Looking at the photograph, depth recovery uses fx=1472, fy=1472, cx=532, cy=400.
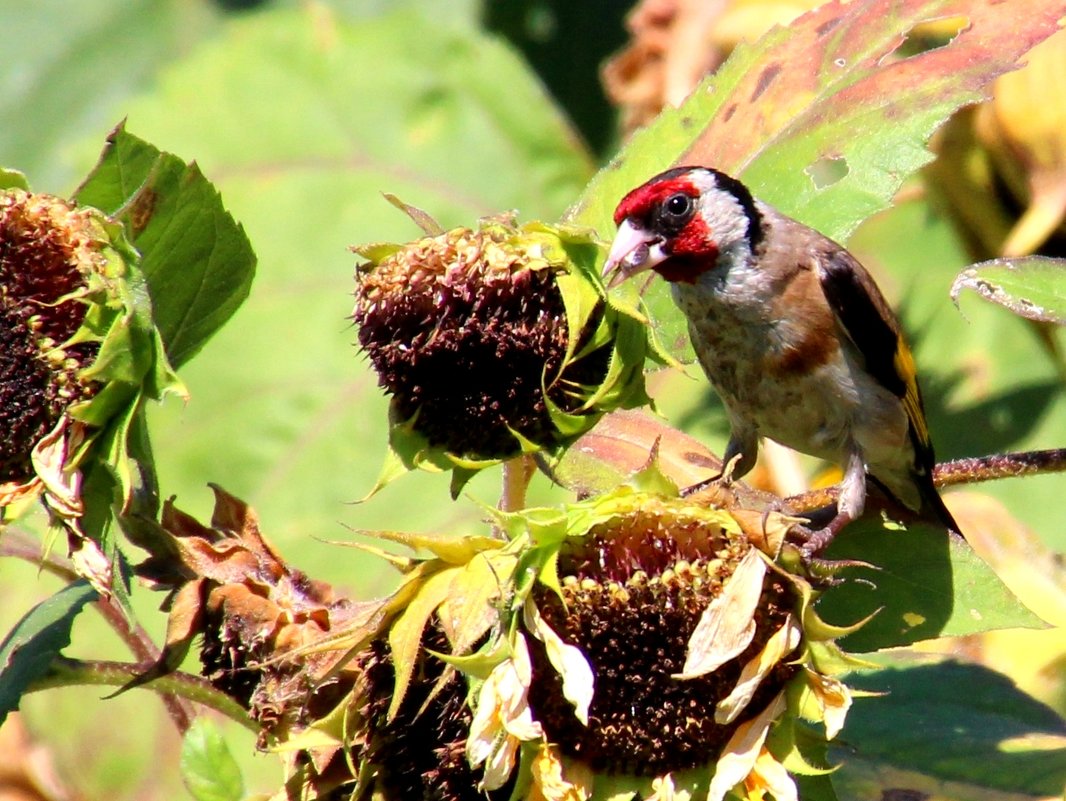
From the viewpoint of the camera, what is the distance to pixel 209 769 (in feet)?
5.82

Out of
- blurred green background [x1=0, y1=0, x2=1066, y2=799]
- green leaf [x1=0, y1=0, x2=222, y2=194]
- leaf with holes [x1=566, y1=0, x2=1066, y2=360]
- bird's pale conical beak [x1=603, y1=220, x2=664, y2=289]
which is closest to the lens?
bird's pale conical beak [x1=603, y1=220, x2=664, y2=289]

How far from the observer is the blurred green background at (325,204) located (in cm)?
377

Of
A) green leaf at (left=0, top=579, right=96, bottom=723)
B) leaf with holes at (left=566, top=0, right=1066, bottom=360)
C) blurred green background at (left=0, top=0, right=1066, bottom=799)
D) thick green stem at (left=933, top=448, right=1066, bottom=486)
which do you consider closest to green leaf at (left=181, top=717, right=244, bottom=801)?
green leaf at (left=0, top=579, right=96, bottom=723)

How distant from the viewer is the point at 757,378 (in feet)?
8.19

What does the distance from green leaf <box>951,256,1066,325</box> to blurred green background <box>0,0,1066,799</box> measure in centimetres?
161

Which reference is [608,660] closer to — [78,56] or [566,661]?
[566,661]

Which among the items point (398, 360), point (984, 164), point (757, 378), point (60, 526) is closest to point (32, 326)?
point (60, 526)

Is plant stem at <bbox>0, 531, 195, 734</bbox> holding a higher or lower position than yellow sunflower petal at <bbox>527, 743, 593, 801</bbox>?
higher

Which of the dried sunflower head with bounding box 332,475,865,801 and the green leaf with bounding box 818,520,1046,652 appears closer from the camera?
the dried sunflower head with bounding box 332,475,865,801

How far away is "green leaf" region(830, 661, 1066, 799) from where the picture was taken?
2.10 meters

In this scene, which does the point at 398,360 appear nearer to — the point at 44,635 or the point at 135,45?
the point at 44,635

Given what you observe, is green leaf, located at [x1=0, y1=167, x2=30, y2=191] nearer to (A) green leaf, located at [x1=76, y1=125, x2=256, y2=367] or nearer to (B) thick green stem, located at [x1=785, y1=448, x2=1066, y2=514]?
(A) green leaf, located at [x1=76, y1=125, x2=256, y2=367]

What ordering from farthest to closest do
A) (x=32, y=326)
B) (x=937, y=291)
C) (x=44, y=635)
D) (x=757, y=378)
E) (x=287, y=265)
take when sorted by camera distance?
(x=287, y=265) → (x=937, y=291) → (x=757, y=378) → (x=44, y=635) → (x=32, y=326)

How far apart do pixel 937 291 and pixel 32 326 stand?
112 inches
